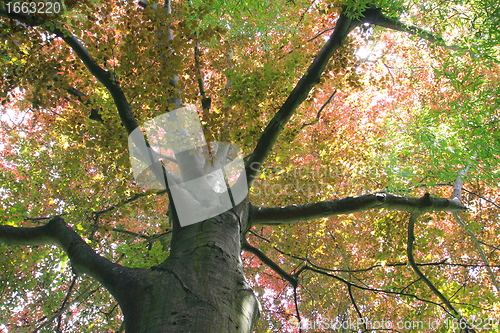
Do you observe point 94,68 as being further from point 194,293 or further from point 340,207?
point 340,207

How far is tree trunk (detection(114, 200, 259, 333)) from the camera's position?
2.12 metres

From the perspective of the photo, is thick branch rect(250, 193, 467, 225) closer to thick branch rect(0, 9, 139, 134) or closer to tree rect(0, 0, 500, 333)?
tree rect(0, 0, 500, 333)

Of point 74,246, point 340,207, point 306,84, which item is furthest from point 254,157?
point 74,246

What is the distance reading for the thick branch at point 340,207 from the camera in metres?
3.77

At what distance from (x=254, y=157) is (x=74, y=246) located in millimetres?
2109

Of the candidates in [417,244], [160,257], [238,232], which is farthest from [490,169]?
[160,257]

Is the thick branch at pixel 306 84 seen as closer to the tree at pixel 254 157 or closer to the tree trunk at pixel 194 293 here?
the tree at pixel 254 157

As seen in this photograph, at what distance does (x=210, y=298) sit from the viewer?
7.59 ft

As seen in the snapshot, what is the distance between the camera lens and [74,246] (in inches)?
116

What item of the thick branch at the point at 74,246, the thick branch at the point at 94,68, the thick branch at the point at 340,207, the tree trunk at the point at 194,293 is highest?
the thick branch at the point at 94,68

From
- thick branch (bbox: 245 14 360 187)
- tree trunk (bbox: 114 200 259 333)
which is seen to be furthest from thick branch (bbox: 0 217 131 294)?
thick branch (bbox: 245 14 360 187)

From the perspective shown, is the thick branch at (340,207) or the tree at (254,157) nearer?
the tree at (254,157)

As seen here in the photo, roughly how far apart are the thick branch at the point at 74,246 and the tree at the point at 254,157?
0.05ft

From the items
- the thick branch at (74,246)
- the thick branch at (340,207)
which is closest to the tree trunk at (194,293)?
the thick branch at (74,246)
